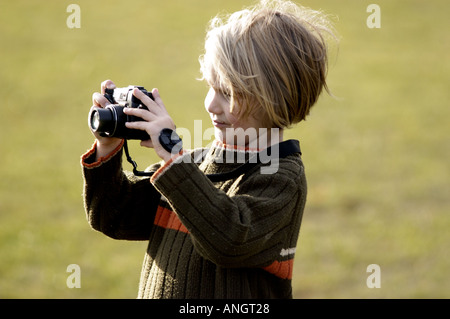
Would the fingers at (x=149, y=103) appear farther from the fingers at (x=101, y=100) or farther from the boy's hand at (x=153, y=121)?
the fingers at (x=101, y=100)

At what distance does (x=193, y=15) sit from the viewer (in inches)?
441

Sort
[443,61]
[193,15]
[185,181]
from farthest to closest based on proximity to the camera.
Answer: [193,15]
[443,61]
[185,181]

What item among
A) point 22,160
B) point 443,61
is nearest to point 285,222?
point 22,160

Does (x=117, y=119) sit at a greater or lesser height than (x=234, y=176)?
greater

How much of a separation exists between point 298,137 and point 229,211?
17.8 feet

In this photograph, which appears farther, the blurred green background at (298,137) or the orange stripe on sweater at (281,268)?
the blurred green background at (298,137)

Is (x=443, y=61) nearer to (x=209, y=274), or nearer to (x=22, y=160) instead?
(x=22, y=160)

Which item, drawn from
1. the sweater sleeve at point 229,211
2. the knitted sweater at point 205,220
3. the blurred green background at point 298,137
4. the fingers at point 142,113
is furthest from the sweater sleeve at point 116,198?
the blurred green background at point 298,137

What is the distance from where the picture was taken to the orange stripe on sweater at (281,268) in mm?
1861

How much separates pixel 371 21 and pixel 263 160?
996 centimetres

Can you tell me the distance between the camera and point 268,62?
184cm

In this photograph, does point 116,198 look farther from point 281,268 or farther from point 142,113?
point 281,268

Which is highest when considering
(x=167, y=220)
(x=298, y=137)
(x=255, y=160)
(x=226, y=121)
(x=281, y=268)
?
→ (x=298, y=137)

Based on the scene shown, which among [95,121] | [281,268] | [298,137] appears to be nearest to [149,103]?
[95,121]
